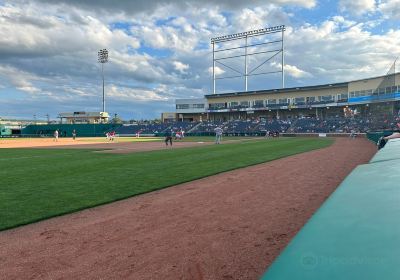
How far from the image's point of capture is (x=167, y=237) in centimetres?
542

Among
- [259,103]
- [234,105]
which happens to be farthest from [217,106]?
[259,103]

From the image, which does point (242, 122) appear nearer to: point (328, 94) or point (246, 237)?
point (328, 94)

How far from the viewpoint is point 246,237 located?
5.32 meters

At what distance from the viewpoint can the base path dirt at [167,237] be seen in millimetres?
4211

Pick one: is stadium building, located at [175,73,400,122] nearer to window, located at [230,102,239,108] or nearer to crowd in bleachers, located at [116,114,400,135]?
window, located at [230,102,239,108]

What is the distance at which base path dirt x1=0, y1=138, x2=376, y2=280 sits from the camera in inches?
166

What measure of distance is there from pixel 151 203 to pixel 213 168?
244 inches

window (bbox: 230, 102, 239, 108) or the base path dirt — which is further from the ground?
window (bbox: 230, 102, 239, 108)

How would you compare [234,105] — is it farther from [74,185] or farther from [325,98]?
[74,185]

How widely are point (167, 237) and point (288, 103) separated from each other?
7897cm

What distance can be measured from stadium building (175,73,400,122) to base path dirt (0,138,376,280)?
190ft

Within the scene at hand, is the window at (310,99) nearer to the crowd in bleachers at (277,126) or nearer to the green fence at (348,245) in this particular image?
the crowd in bleachers at (277,126)

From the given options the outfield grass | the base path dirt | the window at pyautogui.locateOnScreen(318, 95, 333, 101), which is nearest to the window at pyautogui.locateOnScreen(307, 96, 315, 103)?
the window at pyautogui.locateOnScreen(318, 95, 333, 101)

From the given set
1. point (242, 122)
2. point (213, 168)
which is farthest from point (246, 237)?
point (242, 122)
